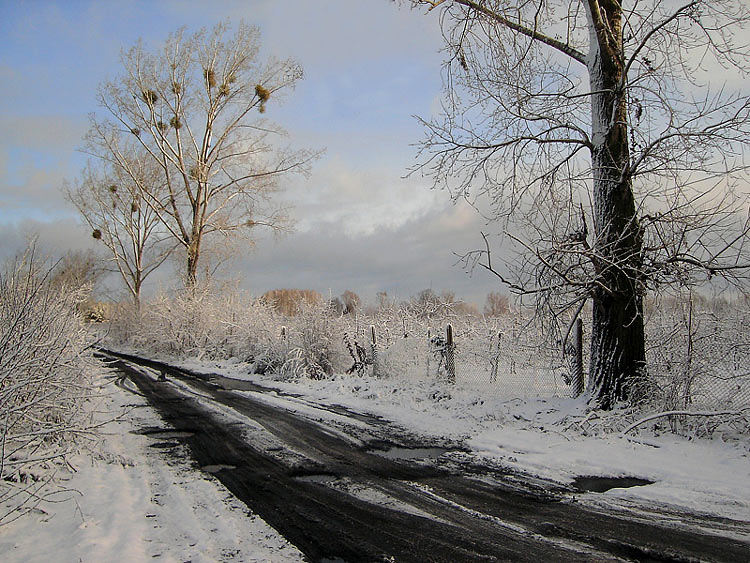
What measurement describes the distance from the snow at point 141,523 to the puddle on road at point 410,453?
221 centimetres

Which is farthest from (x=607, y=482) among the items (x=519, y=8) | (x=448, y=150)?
(x=519, y=8)

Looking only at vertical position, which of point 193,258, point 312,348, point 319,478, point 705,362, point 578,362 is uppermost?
point 193,258

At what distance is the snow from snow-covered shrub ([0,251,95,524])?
250 mm

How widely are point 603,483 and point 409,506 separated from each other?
2.26 m

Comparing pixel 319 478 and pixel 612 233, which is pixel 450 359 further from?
pixel 319 478

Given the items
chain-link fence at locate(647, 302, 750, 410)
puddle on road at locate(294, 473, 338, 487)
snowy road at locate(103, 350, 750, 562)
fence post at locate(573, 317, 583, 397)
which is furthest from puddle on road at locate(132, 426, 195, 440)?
fence post at locate(573, 317, 583, 397)

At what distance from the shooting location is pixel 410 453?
668cm

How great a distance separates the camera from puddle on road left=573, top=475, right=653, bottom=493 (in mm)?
5253

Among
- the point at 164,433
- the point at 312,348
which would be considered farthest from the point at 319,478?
the point at 312,348

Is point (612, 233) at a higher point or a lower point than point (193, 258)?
lower

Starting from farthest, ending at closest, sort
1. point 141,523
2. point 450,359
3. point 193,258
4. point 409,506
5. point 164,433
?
point 193,258 → point 450,359 → point 164,433 → point 409,506 → point 141,523

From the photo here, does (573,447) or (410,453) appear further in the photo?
(573,447)

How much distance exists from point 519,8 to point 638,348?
20.4ft

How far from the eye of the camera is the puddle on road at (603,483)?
5253mm
